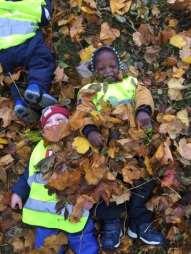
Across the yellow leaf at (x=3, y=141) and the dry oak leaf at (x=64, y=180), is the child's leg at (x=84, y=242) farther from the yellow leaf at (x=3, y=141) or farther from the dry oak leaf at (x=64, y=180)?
the yellow leaf at (x=3, y=141)

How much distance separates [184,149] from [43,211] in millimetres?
1234

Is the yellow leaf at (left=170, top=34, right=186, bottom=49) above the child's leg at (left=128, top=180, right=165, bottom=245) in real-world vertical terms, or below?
above

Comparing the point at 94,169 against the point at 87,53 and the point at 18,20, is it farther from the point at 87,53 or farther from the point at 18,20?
the point at 18,20

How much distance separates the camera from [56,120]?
540cm

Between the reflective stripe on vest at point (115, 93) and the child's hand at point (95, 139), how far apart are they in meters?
0.33

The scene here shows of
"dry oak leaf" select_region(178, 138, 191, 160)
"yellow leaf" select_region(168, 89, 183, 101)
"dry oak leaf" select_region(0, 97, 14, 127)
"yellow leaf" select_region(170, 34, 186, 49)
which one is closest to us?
"dry oak leaf" select_region(178, 138, 191, 160)

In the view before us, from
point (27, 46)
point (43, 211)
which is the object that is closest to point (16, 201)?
point (43, 211)

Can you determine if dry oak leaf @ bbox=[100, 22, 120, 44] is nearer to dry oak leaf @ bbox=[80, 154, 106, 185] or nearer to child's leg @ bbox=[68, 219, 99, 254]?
dry oak leaf @ bbox=[80, 154, 106, 185]

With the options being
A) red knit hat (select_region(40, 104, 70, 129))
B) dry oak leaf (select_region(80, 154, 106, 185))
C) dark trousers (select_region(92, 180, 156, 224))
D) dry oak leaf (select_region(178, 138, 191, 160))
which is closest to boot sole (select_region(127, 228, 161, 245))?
dark trousers (select_region(92, 180, 156, 224))

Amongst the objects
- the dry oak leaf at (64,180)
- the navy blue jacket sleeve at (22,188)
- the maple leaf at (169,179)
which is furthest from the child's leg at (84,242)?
the maple leaf at (169,179)

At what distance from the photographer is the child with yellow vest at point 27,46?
19.1ft

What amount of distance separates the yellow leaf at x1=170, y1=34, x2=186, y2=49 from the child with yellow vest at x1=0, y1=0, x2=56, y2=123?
1.13m

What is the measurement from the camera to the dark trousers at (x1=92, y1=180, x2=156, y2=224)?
5.09 meters

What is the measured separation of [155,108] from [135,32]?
895 mm
